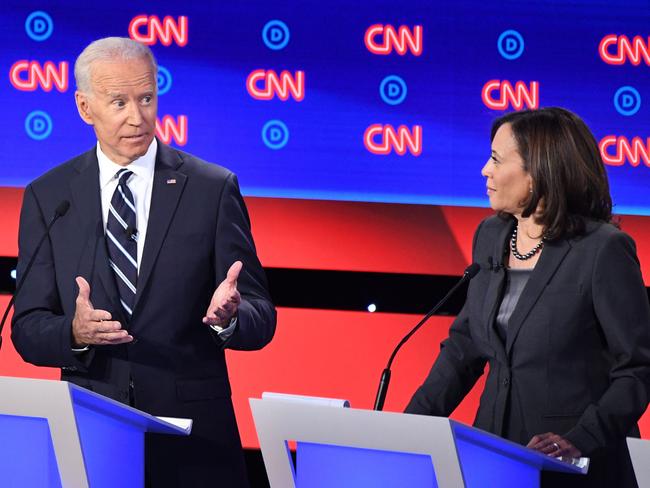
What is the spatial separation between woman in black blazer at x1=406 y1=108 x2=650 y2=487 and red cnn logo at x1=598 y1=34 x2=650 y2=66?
1.40m

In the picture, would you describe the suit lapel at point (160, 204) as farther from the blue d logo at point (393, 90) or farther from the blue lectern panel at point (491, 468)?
the blue d logo at point (393, 90)

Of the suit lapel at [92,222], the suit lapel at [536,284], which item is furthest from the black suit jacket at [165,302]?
the suit lapel at [536,284]

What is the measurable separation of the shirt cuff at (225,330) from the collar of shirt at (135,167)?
19.4 inches

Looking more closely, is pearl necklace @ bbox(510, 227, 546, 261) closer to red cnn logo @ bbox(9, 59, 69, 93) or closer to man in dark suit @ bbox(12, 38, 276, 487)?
man in dark suit @ bbox(12, 38, 276, 487)

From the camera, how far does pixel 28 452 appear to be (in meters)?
2.14

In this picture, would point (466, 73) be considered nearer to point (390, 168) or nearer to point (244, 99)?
point (390, 168)

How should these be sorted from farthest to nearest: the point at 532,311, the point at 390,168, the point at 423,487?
the point at 390,168 → the point at 532,311 → the point at 423,487

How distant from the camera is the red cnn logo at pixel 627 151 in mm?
4152

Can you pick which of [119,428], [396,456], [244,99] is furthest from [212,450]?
[244,99]

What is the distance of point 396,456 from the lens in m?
2.13

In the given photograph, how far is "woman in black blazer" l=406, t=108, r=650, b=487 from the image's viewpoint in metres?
2.63

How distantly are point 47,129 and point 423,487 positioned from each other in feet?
8.62

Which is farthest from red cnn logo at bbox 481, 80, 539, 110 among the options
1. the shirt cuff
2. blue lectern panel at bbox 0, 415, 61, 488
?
blue lectern panel at bbox 0, 415, 61, 488

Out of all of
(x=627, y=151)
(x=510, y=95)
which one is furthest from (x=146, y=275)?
(x=627, y=151)
